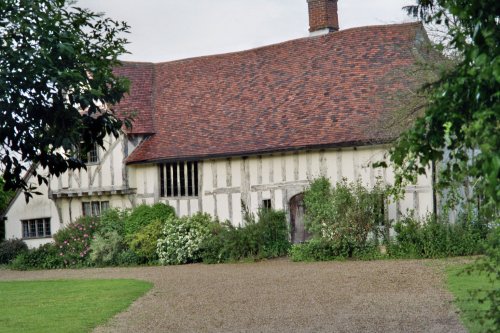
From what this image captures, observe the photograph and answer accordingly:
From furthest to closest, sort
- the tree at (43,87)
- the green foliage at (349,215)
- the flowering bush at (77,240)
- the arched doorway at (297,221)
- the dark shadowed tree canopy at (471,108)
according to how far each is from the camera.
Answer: the flowering bush at (77,240), the arched doorway at (297,221), the green foliage at (349,215), the tree at (43,87), the dark shadowed tree canopy at (471,108)

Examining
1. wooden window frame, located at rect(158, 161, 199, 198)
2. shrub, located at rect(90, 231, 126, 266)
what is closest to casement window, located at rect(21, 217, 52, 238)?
shrub, located at rect(90, 231, 126, 266)

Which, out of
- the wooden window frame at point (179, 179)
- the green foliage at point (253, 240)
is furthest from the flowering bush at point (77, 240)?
the green foliage at point (253, 240)

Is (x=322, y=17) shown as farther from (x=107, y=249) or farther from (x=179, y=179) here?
(x=107, y=249)

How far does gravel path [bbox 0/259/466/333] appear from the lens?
11.5 meters

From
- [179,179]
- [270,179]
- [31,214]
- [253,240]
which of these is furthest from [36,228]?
[253,240]

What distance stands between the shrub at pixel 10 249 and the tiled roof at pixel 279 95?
5868 mm

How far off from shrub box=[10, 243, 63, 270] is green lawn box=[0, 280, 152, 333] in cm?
513

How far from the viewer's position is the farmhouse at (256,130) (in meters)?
21.1

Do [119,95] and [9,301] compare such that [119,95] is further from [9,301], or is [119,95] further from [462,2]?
[9,301]

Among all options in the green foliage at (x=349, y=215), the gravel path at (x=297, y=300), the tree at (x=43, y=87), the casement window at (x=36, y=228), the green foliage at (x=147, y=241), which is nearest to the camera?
the tree at (x=43, y=87)

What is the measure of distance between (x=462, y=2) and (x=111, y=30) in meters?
5.84

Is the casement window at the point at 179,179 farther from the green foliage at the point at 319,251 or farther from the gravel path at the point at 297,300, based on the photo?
the green foliage at the point at 319,251

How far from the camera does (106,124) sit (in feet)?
32.2

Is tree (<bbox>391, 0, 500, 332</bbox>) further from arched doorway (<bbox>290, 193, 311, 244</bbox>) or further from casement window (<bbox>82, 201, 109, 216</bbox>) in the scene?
casement window (<bbox>82, 201, 109, 216</bbox>)
